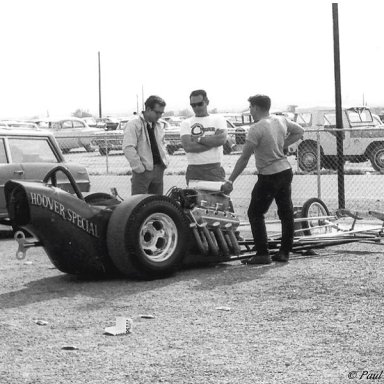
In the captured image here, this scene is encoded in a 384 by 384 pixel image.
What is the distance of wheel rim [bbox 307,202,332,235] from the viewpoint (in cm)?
1088

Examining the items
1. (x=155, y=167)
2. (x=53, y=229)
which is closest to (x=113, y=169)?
(x=155, y=167)

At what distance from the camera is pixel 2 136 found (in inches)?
505

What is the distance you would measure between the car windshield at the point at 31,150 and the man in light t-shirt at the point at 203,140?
11.3 feet

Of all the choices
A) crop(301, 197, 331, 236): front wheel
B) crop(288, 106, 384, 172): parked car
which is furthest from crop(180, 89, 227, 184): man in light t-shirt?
crop(288, 106, 384, 172): parked car

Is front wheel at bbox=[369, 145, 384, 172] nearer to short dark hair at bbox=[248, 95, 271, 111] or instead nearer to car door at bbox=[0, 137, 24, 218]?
car door at bbox=[0, 137, 24, 218]

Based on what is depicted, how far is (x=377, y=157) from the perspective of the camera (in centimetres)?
2462

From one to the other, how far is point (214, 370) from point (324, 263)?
A: 406 centimetres

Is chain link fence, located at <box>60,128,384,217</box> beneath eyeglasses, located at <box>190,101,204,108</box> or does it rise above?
beneath

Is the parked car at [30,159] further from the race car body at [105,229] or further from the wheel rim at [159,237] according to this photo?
the wheel rim at [159,237]

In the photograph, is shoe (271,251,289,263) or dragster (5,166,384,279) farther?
shoe (271,251,289,263)

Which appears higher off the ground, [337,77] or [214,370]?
[337,77]

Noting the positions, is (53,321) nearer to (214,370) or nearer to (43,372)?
(43,372)

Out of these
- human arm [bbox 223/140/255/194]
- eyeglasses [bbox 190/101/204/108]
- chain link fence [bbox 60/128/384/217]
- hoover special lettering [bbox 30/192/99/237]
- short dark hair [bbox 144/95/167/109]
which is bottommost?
chain link fence [bbox 60/128/384/217]

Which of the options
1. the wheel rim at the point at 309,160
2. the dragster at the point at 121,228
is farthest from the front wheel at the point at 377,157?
the dragster at the point at 121,228
